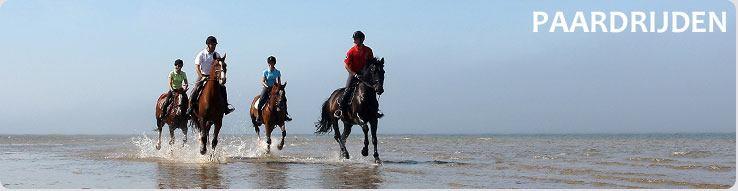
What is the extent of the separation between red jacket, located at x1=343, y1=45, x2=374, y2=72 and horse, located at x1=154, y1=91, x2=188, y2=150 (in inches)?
157

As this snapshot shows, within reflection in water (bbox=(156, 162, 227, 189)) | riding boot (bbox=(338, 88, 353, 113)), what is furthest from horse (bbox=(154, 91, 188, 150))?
riding boot (bbox=(338, 88, 353, 113))

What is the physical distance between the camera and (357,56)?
513 inches

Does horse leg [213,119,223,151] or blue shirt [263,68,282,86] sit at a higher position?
blue shirt [263,68,282,86]

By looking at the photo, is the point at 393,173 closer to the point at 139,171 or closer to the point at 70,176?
the point at 139,171

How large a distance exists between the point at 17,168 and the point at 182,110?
3370 millimetres

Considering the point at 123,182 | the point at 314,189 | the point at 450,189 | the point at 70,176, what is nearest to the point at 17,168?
the point at 70,176

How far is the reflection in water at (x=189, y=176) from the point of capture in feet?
30.0

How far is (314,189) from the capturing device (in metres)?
8.88

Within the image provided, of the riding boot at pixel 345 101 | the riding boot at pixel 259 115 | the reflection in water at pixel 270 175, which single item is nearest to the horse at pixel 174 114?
the riding boot at pixel 259 115

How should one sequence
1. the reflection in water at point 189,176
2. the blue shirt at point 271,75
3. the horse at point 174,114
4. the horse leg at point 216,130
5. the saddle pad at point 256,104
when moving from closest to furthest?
the reflection in water at point 189,176
the horse leg at point 216,130
the horse at point 174,114
the blue shirt at point 271,75
the saddle pad at point 256,104

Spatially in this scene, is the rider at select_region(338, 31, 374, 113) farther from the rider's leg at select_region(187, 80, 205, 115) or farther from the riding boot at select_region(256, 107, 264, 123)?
the riding boot at select_region(256, 107, 264, 123)

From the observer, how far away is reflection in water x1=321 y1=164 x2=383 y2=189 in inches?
368

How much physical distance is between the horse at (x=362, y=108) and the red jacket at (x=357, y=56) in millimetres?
259

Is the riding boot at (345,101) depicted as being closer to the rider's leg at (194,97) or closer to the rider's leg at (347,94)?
the rider's leg at (347,94)
